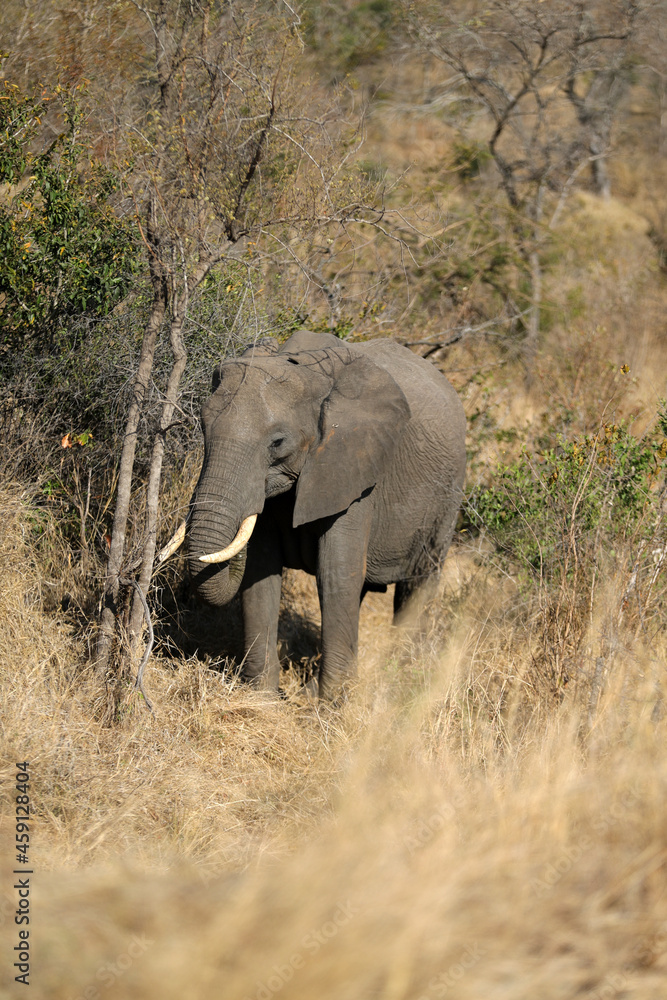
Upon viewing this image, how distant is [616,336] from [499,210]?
9.42 ft

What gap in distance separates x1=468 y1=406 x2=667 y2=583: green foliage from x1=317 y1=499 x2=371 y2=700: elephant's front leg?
1.05 m

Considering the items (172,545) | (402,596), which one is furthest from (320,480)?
(402,596)

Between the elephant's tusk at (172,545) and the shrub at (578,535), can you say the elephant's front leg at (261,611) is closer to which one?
the elephant's tusk at (172,545)

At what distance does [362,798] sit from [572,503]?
Result: 3.40m

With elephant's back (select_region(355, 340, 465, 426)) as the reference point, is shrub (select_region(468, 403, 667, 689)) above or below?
below

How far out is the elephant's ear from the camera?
6.04 meters

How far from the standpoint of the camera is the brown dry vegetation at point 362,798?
3.08m

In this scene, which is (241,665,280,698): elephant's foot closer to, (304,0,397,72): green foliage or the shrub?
the shrub

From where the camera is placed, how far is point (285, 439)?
233 inches

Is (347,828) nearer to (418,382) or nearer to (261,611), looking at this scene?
(261,611)

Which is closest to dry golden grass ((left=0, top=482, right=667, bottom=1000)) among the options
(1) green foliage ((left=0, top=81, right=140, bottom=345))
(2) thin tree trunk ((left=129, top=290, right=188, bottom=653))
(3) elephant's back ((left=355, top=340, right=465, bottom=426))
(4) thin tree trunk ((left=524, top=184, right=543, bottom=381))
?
(2) thin tree trunk ((left=129, top=290, right=188, bottom=653))

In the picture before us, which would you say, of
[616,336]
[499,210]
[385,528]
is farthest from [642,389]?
[385,528]

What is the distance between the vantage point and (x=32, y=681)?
18.5 ft

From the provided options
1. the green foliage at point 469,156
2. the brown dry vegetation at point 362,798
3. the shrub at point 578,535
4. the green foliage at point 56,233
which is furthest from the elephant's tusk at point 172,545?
the green foliage at point 469,156
